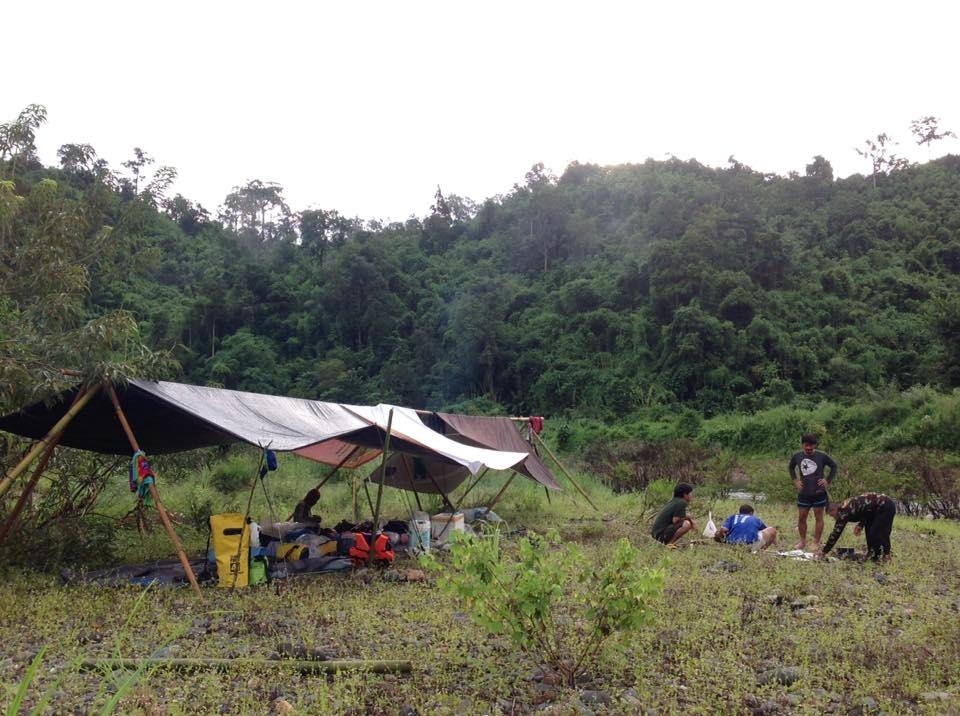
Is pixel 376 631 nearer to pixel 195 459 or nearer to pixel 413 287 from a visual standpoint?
pixel 195 459

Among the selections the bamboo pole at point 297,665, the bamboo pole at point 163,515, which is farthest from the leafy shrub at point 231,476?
the bamboo pole at point 297,665

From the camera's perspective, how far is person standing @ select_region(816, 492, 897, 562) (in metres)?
7.53

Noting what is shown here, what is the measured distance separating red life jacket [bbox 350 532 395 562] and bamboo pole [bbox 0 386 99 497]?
2.54m

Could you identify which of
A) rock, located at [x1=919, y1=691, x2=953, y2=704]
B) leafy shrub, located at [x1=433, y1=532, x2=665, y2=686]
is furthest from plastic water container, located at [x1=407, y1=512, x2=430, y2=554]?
rock, located at [x1=919, y1=691, x2=953, y2=704]

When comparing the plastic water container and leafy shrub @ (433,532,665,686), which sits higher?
leafy shrub @ (433,532,665,686)

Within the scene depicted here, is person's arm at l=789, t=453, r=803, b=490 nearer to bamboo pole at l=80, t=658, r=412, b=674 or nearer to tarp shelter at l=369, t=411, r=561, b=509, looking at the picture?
tarp shelter at l=369, t=411, r=561, b=509

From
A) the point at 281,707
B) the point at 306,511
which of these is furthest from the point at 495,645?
the point at 306,511

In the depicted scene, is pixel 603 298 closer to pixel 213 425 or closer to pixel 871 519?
pixel 871 519

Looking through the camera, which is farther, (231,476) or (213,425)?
(231,476)

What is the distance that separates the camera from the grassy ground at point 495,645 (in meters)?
3.88

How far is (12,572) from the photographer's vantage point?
6.77 metres

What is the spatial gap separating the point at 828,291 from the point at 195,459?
2939 centimetres

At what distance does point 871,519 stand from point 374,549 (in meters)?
4.50

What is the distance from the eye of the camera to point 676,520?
8.71m
